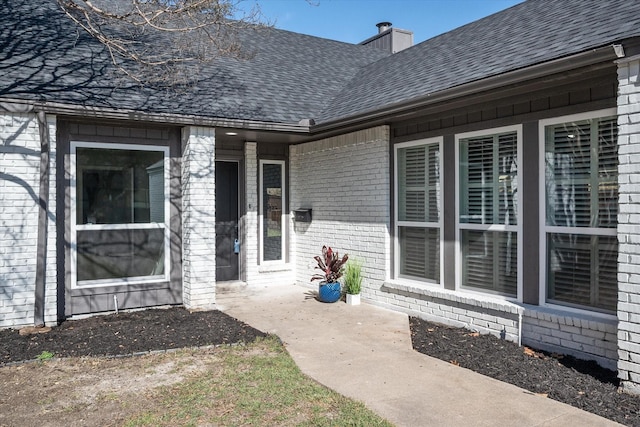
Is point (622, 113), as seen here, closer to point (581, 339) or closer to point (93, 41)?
point (581, 339)

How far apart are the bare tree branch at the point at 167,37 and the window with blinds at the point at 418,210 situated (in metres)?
3.19

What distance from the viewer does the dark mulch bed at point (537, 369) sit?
389 centimetres

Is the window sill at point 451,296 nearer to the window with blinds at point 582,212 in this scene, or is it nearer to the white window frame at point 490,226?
the white window frame at point 490,226

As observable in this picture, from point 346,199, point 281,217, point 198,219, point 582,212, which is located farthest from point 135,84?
Answer: point 582,212

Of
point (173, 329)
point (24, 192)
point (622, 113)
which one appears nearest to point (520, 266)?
point (622, 113)

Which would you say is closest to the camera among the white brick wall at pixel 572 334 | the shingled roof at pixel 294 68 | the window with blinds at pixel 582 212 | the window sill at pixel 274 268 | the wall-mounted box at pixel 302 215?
the white brick wall at pixel 572 334

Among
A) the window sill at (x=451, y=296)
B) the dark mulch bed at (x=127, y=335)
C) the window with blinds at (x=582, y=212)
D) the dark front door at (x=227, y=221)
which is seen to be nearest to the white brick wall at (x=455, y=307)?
the window sill at (x=451, y=296)

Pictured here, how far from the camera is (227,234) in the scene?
920 centimetres

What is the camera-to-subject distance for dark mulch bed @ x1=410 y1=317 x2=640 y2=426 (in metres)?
3.89

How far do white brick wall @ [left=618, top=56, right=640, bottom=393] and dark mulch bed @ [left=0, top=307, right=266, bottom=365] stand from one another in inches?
146

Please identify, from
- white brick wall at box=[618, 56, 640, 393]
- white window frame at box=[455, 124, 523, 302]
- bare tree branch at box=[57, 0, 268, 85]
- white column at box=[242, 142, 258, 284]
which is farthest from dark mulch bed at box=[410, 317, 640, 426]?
bare tree branch at box=[57, 0, 268, 85]

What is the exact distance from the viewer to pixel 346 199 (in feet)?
27.4

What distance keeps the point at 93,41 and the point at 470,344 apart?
24.9 feet

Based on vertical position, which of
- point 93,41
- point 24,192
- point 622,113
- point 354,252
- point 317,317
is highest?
point 93,41
